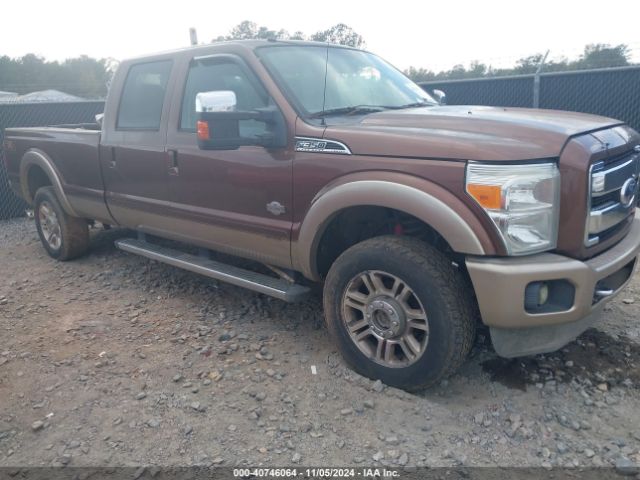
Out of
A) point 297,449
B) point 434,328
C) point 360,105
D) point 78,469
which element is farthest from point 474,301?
point 78,469

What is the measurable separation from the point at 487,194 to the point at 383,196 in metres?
0.55

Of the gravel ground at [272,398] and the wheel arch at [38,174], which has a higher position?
the wheel arch at [38,174]

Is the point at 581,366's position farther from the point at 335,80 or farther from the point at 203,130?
the point at 203,130

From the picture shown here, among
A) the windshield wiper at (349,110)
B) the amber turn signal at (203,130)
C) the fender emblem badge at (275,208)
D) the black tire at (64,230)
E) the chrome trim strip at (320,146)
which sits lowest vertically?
the black tire at (64,230)

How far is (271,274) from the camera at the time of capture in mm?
5016

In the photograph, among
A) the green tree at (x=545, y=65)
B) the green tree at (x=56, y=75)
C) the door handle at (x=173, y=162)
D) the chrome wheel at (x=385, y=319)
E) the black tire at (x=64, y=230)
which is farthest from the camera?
the green tree at (x=56, y=75)

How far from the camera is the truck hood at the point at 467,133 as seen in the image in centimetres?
279

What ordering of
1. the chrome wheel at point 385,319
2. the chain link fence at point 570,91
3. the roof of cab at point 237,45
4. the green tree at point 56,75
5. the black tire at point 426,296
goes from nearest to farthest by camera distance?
1. the black tire at point 426,296
2. the chrome wheel at point 385,319
3. the roof of cab at point 237,45
4. the chain link fence at point 570,91
5. the green tree at point 56,75

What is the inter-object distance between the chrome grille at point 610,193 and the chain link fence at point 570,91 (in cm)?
564

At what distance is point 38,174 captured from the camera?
6.26 m

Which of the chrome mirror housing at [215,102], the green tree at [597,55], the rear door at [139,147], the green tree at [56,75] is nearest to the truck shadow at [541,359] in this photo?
the rear door at [139,147]

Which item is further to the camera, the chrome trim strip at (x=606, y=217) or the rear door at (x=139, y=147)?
the rear door at (x=139, y=147)

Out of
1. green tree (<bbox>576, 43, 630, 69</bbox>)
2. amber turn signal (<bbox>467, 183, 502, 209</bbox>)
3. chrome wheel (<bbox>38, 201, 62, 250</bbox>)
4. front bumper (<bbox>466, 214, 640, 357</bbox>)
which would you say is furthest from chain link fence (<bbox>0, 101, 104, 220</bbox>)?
green tree (<bbox>576, 43, 630, 69</bbox>)

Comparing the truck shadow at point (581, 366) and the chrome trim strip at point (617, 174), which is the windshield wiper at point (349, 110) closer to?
the chrome trim strip at point (617, 174)
